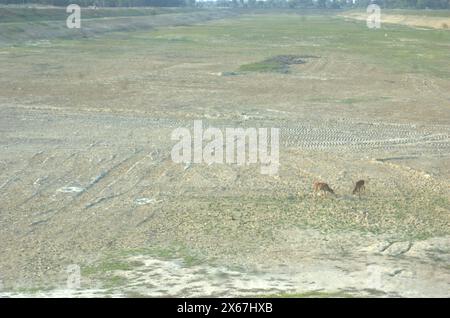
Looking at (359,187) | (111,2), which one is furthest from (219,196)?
(111,2)

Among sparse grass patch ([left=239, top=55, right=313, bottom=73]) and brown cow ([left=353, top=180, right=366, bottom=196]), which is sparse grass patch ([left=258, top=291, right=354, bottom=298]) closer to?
brown cow ([left=353, top=180, right=366, bottom=196])

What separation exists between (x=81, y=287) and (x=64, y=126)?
11701 mm

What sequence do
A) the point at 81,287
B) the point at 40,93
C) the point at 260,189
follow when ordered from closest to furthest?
the point at 81,287
the point at 260,189
the point at 40,93

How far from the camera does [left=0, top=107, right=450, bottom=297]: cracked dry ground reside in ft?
32.0

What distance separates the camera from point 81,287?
942cm

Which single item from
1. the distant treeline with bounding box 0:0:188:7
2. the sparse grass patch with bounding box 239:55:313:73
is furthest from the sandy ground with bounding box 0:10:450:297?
the distant treeline with bounding box 0:0:188:7

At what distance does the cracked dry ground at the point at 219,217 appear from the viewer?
32.0 ft

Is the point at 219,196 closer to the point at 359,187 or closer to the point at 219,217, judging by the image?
the point at 219,217

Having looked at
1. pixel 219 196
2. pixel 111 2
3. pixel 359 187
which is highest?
pixel 111 2

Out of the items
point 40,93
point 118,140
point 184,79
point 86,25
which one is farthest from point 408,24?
point 118,140

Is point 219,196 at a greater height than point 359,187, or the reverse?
point 359,187

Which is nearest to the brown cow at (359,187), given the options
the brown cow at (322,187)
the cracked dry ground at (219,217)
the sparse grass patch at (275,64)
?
the cracked dry ground at (219,217)

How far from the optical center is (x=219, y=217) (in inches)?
504
